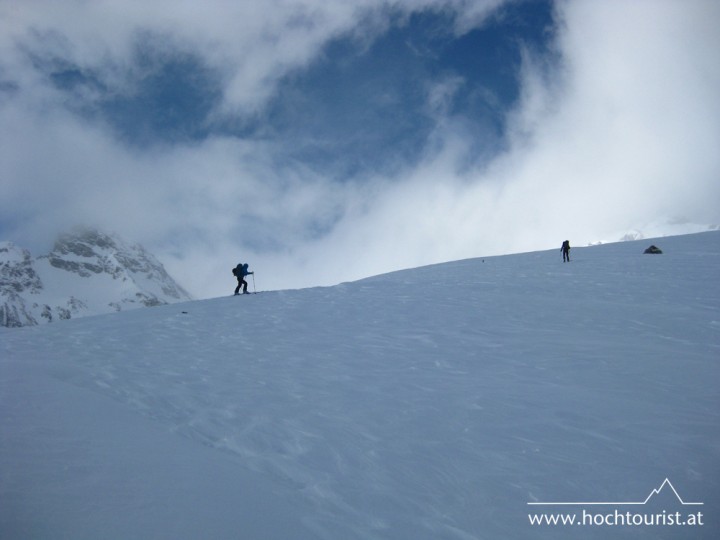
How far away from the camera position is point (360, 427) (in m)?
7.66

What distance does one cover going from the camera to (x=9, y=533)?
174 inches

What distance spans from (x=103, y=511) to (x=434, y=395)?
5.97 metres

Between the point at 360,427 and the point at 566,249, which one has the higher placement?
the point at 566,249

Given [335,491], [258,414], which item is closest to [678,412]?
[335,491]

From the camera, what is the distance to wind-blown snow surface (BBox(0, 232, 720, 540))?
522 cm

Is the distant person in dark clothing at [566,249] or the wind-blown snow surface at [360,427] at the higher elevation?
the distant person in dark clothing at [566,249]

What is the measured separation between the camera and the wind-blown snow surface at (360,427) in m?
5.22

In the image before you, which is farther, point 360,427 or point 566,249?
point 566,249

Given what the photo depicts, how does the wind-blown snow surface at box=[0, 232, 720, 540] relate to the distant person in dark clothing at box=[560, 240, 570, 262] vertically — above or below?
below

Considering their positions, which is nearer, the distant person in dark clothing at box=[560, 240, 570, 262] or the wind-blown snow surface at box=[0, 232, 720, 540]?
the wind-blown snow surface at box=[0, 232, 720, 540]

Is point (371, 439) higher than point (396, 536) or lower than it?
higher

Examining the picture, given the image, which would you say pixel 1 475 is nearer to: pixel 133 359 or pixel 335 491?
pixel 335 491

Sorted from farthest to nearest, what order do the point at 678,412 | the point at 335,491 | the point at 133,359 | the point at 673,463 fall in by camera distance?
the point at 133,359, the point at 678,412, the point at 673,463, the point at 335,491

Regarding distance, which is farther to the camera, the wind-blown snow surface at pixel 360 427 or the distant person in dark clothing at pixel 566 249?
the distant person in dark clothing at pixel 566 249
